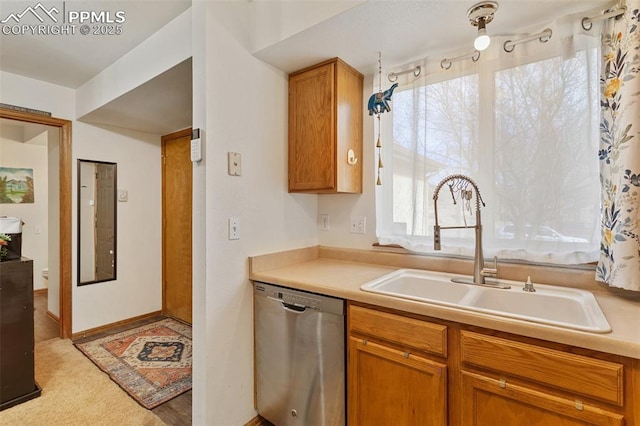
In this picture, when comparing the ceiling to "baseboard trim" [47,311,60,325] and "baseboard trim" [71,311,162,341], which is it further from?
"baseboard trim" [47,311,60,325]

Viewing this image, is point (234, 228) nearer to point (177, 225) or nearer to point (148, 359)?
point (148, 359)

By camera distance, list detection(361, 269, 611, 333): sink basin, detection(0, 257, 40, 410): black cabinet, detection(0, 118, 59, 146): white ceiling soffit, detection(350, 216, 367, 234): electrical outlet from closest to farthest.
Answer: detection(361, 269, 611, 333): sink basin < detection(0, 257, 40, 410): black cabinet < detection(350, 216, 367, 234): electrical outlet < detection(0, 118, 59, 146): white ceiling soffit

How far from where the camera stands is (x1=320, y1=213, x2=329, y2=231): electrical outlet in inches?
87.3

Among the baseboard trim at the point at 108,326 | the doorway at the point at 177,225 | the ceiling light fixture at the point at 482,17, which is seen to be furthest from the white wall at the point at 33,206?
the ceiling light fixture at the point at 482,17

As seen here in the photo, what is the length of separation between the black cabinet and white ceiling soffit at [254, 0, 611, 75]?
2090 mm

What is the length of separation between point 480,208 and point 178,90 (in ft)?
7.23

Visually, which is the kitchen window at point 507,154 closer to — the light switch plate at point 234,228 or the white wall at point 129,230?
the light switch plate at point 234,228

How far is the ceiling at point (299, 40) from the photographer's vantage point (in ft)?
4.45

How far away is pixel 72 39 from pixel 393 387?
A: 2.86 metres

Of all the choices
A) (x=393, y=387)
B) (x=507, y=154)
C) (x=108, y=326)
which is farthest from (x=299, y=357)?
(x=108, y=326)

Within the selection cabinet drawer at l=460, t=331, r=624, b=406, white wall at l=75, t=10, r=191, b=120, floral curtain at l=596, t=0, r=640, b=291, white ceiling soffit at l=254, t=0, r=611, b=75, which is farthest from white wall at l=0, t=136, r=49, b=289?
floral curtain at l=596, t=0, r=640, b=291

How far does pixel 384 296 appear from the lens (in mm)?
1281

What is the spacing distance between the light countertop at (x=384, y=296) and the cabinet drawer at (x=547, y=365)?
5 cm

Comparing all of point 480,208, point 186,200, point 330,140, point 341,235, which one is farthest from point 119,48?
point 480,208
